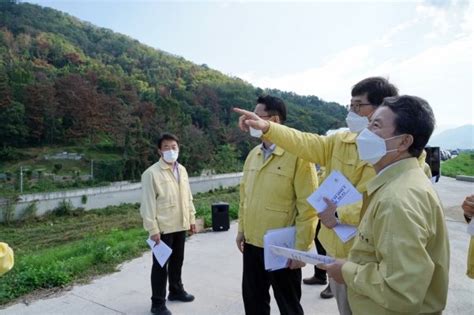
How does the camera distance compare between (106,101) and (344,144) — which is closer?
(344,144)

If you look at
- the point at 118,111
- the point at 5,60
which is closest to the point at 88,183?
the point at 118,111

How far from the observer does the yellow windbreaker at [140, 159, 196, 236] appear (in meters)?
3.30

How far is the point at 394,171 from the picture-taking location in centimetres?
141

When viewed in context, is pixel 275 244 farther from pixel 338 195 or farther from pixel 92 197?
pixel 92 197

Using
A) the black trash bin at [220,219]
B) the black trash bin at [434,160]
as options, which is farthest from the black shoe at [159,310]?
the black trash bin at [220,219]

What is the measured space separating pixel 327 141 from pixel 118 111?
3879cm

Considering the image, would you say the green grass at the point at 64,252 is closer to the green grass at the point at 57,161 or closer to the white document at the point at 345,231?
the white document at the point at 345,231

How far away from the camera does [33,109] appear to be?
32969 millimetres

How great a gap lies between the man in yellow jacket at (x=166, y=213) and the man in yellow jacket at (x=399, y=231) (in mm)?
2170

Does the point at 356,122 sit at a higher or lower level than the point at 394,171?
higher

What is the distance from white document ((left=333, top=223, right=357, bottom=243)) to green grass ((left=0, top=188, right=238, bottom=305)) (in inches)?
125

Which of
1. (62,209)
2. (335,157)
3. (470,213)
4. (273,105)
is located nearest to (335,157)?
(335,157)

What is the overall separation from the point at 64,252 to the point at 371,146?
6031mm

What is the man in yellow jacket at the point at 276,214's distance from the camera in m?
2.39
